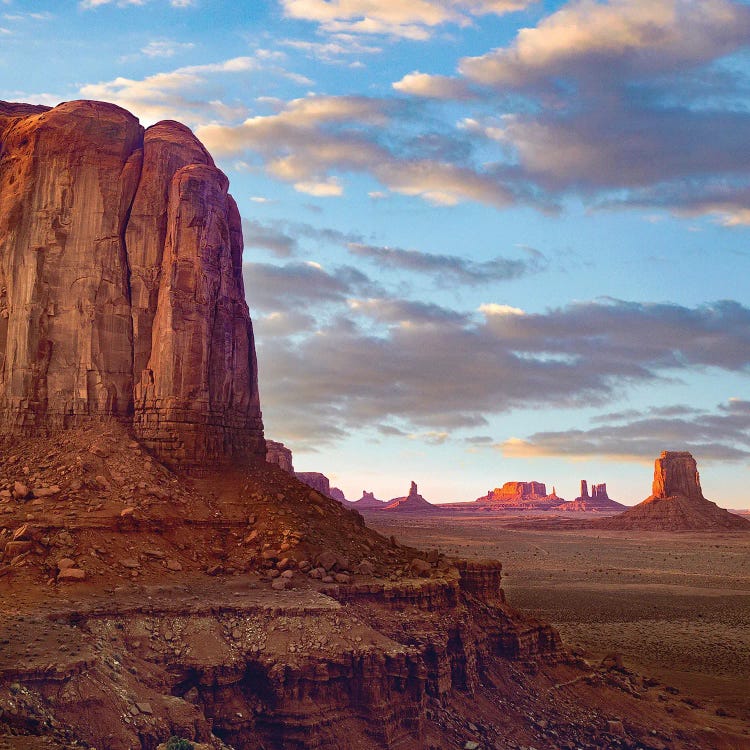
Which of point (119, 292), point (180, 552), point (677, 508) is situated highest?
point (119, 292)

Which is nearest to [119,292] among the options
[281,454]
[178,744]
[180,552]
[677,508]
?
[180,552]

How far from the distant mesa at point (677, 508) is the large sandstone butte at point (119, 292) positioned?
151659mm

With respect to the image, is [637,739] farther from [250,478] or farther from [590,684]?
[250,478]

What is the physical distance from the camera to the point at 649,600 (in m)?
70.2

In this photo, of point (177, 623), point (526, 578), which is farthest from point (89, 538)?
point (526, 578)

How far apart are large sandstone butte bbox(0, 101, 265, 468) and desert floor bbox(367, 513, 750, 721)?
890 inches

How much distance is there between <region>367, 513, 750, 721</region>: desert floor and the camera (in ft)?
146

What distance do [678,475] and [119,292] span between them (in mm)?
166119

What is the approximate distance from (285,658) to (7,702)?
7749 mm

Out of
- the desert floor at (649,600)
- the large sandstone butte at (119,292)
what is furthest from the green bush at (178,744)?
the desert floor at (649,600)

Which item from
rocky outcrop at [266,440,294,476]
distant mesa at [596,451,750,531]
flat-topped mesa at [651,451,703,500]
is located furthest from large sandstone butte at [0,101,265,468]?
flat-topped mesa at [651,451,703,500]

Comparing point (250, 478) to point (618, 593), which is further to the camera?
point (618, 593)

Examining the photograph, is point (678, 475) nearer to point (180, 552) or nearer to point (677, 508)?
point (677, 508)

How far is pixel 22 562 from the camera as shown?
27.2 meters
